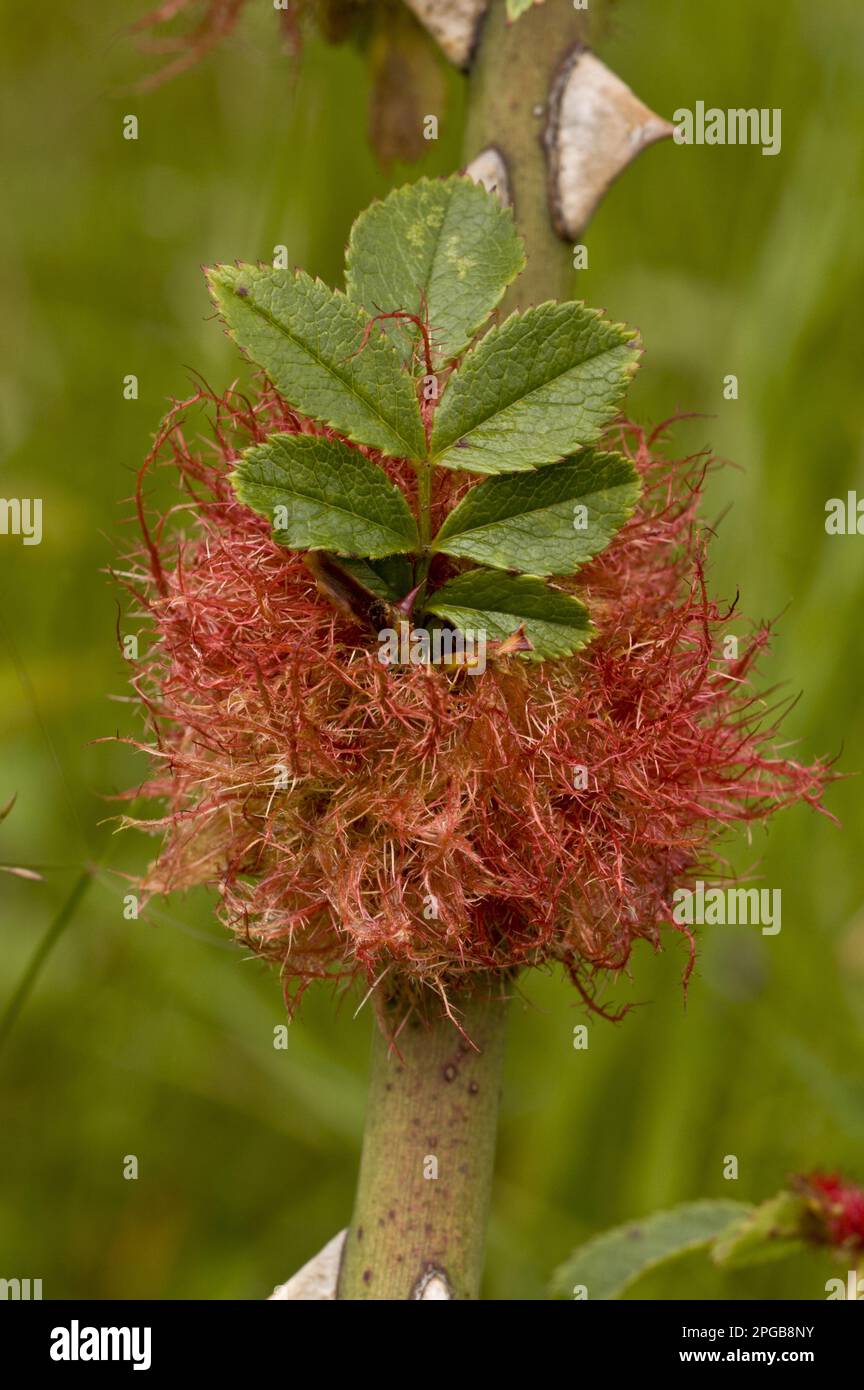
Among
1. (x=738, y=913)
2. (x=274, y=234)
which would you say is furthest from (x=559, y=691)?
(x=738, y=913)

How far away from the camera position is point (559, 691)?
1139mm

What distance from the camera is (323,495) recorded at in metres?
1.00

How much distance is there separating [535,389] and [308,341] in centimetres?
17

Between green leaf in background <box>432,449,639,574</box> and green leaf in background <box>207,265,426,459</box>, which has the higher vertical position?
green leaf in background <box>207,265,426,459</box>

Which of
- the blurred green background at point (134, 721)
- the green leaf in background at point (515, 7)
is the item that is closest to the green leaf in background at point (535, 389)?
the green leaf in background at point (515, 7)

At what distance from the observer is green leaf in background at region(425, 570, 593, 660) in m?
1.01

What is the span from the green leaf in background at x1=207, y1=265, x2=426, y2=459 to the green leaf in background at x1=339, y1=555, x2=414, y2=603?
8cm

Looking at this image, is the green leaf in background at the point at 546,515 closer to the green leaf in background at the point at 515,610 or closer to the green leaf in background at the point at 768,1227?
the green leaf in background at the point at 515,610

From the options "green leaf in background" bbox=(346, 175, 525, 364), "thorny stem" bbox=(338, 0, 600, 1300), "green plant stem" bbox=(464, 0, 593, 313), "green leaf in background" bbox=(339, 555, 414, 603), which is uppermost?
"green plant stem" bbox=(464, 0, 593, 313)

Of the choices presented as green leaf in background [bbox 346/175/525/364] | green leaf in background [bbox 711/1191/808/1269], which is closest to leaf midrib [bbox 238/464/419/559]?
green leaf in background [bbox 346/175/525/364]

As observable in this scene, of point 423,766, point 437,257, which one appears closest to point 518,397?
point 437,257

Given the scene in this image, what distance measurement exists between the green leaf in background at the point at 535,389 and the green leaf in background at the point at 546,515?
3cm

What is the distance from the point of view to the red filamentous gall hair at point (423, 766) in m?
1.07

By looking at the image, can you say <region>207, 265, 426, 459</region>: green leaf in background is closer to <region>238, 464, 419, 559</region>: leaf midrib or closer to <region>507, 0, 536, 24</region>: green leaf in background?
<region>238, 464, 419, 559</region>: leaf midrib
